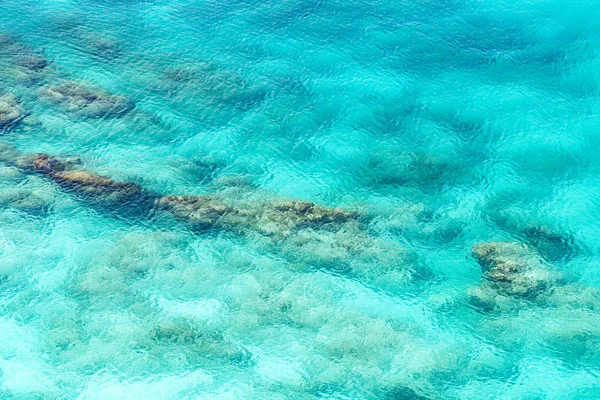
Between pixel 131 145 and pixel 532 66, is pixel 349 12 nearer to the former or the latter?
pixel 532 66

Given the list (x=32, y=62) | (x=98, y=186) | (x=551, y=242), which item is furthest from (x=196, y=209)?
(x=551, y=242)

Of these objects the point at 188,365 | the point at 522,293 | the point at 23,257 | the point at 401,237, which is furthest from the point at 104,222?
the point at 522,293

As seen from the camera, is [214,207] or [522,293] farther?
[214,207]

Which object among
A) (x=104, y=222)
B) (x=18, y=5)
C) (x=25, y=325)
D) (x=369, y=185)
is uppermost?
(x=18, y=5)

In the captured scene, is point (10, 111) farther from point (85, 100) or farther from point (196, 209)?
point (196, 209)

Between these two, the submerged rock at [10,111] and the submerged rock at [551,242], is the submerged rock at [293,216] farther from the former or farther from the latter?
the submerged rock at [10,111]

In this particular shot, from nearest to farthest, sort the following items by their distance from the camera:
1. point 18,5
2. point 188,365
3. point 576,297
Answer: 1. point 188,365
2. point 576,297
3. point 18,5
